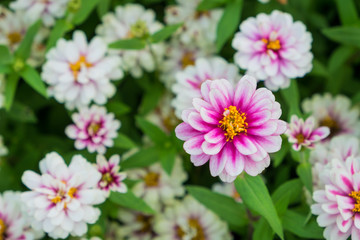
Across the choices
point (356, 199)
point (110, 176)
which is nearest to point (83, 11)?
point (110, 176)

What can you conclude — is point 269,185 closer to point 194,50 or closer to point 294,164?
point 294,164

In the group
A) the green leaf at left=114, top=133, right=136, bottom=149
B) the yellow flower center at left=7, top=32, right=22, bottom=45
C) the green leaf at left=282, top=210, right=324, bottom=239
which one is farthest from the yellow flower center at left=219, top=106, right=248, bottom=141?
the yellow flower center at left=7, top=32, right=22, bottom=45

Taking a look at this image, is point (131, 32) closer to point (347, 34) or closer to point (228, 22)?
point (228, 22)

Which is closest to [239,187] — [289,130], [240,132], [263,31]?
[240,132]

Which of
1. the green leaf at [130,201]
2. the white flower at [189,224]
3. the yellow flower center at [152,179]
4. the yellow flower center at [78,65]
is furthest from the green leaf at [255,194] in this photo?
the yellow flower center at [78,65]

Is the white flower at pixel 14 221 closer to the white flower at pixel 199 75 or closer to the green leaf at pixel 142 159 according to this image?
the green leaf at pixel 142 159
